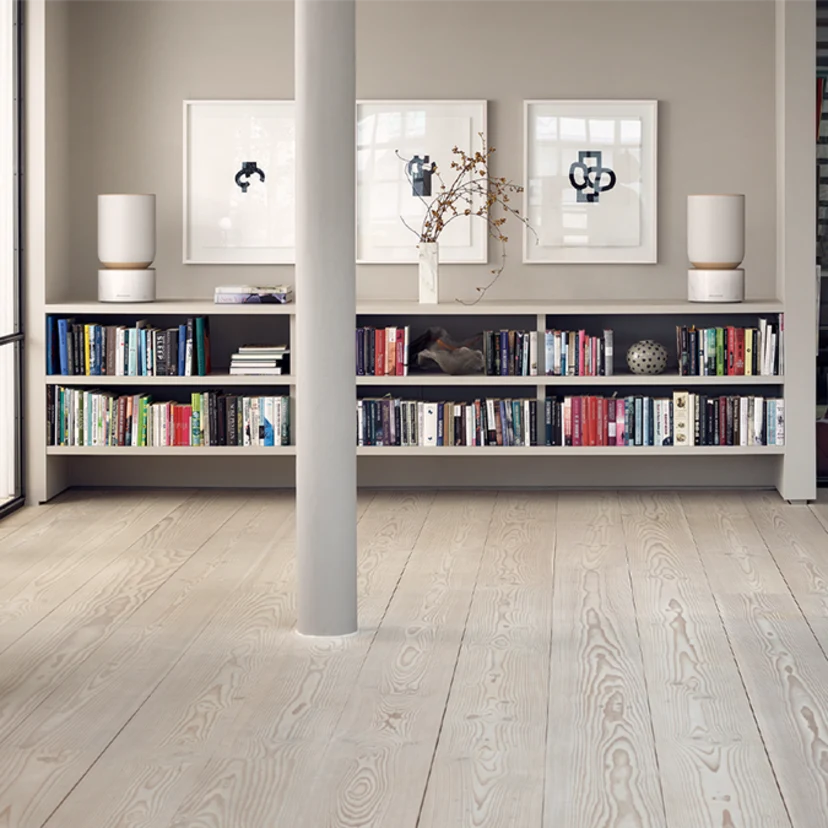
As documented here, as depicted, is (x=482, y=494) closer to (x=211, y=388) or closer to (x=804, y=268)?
(x=211, y=388)

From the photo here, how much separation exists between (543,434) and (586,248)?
1012 mm

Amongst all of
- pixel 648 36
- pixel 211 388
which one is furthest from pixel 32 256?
pixel 648 36

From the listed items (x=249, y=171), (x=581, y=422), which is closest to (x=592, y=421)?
(x=581, y=422)

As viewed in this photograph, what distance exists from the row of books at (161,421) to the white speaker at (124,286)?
477 millimetres

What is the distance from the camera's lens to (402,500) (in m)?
6.77

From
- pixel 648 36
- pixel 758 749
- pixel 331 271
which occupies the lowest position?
pixel 758 749

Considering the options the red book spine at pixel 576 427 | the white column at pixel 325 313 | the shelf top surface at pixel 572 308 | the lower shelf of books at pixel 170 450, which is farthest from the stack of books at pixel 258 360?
the white column at pixel 325 313

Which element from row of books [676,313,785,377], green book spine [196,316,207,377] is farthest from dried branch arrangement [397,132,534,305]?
green book spine [196,316,207,377]

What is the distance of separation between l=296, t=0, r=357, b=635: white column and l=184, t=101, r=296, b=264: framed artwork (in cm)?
270

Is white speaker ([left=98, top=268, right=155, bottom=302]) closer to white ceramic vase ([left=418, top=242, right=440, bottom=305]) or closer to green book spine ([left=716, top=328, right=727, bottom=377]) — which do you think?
white ceramic vase ([left=418, top=242, right=440, bottom=305])

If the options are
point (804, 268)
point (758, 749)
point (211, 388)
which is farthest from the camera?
point (211, 388)

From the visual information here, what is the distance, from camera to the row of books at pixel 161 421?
6.67 m

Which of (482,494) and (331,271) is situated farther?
(482,494)

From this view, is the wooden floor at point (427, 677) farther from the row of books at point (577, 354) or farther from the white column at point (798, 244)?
the row of books at point (577, 354)
